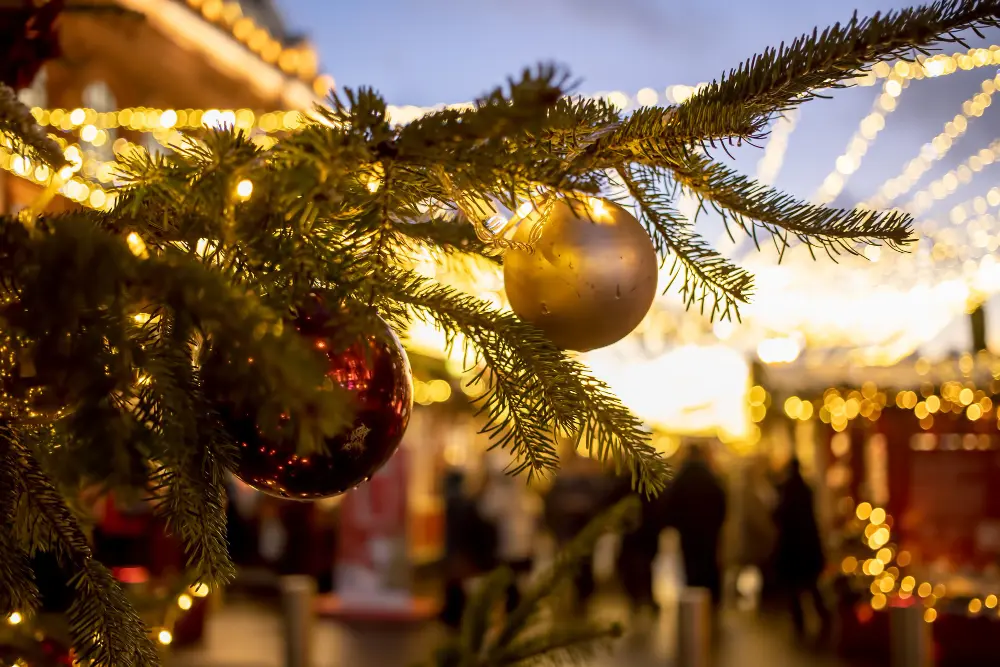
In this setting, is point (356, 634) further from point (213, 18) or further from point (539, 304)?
point (539, 304)

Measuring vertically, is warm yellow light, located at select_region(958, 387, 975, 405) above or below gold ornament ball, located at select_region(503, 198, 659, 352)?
above

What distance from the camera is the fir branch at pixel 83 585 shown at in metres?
1.01

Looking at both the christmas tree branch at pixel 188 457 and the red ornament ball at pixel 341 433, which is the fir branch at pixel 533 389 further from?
the christmas tree branch at pixel 188 457

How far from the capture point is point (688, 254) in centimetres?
117

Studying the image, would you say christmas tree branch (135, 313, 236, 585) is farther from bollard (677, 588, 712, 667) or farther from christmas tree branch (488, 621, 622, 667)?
bollard (677, 588, 712, 667)

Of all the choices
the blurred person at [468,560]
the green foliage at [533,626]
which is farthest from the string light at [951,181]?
the green foliage at [533,626]

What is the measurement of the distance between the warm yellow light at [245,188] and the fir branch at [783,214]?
0.49 metres

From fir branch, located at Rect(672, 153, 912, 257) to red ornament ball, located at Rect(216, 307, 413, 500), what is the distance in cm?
→ 41

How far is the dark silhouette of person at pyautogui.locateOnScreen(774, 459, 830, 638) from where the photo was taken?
9086mm

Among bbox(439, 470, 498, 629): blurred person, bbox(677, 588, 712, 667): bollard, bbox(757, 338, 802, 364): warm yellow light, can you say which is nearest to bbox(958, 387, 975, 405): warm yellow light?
bbox(757, 338, 802, 364): warm yellow light

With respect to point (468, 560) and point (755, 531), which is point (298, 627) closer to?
point (468, 560)

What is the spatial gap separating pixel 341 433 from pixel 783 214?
55 cm

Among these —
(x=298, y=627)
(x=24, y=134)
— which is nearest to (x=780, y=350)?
(x=298, y=627)

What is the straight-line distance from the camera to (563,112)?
95 centimetres
